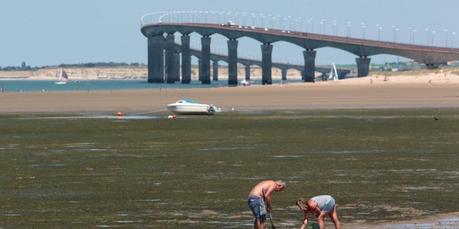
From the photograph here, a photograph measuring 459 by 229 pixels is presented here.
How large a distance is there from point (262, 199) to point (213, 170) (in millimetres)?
13209

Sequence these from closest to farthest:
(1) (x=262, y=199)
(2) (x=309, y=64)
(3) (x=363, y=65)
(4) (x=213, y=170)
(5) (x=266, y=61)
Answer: (1) (x=262, y=199), (4) (x=213, y=170), (3) (x=363, y=65), (2) (x=309, y=64), (5) (x=266, y=61)

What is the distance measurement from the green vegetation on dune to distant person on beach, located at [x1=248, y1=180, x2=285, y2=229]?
2.47 metres

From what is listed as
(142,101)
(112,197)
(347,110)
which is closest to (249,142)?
(112,197)

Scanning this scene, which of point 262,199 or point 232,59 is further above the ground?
point 262,199

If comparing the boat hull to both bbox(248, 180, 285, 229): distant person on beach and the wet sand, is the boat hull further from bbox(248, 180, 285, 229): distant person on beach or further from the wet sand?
bbox(248, 180, 285, 229): distant person on beach

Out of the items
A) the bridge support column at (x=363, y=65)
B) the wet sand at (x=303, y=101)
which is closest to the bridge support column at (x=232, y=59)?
the bridge support column at (x=363, y=65)

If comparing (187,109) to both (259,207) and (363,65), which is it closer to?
(259,207)

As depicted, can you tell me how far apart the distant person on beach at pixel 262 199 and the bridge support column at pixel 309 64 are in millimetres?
145752

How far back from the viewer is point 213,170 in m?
36.6

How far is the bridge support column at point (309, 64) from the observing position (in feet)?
562

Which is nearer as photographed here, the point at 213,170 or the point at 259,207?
the point at 259,207

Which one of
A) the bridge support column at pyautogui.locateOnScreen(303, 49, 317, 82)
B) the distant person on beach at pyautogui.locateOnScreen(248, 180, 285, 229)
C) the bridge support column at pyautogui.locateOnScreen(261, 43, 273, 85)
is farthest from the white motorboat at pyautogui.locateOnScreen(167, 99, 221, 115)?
the bridge support column at pyautogui.locateOnScreen(261, 43, 273, 85)

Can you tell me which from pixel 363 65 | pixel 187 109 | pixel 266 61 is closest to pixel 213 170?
pixel 187 109

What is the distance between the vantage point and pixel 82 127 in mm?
58688
